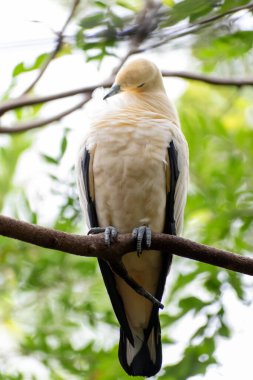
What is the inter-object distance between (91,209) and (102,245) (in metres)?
0.74

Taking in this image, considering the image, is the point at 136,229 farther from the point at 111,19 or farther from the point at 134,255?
the point at 111,19

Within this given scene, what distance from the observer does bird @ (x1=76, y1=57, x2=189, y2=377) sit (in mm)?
4312

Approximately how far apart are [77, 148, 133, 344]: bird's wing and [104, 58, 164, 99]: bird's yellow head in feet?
2.06

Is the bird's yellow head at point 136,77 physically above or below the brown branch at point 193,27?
below

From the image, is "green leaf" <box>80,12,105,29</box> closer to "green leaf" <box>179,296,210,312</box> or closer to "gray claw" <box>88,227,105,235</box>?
"gray claw" <box>88,227,105,235</box>

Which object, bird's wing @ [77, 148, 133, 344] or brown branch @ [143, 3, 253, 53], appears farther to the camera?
bird's wing @ [77, 148, 133, 344]

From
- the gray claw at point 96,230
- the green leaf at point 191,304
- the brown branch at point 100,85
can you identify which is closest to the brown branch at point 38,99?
the brown branch at point 100,85

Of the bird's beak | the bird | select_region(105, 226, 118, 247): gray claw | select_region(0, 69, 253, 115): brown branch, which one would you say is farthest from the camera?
select_region(0, 69, 253, 115): brown branch

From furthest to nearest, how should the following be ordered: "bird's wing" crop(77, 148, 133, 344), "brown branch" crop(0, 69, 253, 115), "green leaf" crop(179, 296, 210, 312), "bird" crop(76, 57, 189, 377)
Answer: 1. "green leaf" crop(179, 296, 210, 312)
2. "brown branch" crop(0, 69, 253, 115)
3. "bird's wing" crop(77, 148, 133, 344)
4. "bird" crop(76, 57, 189, 377)

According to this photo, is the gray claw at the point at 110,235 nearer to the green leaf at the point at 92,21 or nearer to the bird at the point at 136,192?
the bird at the point at 136,192

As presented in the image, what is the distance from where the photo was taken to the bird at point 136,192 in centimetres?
431

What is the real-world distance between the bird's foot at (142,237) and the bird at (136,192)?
15 centimetres

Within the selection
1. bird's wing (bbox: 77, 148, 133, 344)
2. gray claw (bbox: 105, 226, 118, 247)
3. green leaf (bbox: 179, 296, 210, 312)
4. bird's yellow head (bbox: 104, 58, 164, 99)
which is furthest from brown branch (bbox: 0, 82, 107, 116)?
green leaf (bbox: 179, 296, 210, 312)

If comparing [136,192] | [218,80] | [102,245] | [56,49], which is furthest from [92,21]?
[218,80]
